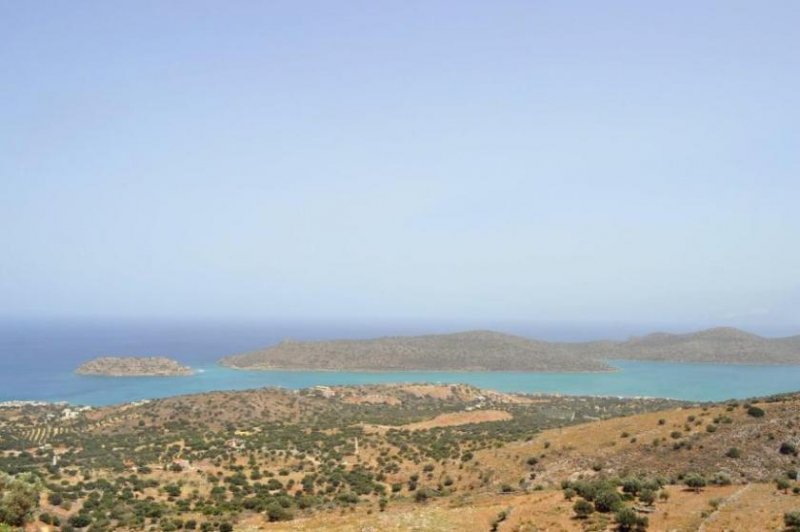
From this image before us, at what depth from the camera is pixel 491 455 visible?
37344mm

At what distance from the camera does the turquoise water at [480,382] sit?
12162cm

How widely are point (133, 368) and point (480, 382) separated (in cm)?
9370

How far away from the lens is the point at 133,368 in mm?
157750

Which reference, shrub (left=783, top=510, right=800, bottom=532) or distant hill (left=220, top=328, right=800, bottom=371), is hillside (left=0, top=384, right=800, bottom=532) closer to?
shrub (left=783, top=510, right=800, bottom=532)

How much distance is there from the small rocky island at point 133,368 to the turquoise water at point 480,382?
5176 mm

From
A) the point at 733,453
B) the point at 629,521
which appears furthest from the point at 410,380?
the point at 629,521

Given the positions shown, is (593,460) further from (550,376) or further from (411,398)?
(550,376)

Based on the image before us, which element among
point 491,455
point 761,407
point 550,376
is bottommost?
point 550,376

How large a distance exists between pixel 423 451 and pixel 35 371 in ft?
511

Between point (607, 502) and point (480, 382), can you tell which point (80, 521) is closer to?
point (607, 502)

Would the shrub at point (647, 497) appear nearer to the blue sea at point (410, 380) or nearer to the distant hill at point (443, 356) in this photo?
the blue sea at point (410, 380)

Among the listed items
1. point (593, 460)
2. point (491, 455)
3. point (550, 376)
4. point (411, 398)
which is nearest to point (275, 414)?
point (411, 398)

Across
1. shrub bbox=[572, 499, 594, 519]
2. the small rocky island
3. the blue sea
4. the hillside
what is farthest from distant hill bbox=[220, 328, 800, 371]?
shrub bbox=[572, 499, 594, 519]

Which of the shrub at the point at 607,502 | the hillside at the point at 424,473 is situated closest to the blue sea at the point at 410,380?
the hillside at the point at 424,473
